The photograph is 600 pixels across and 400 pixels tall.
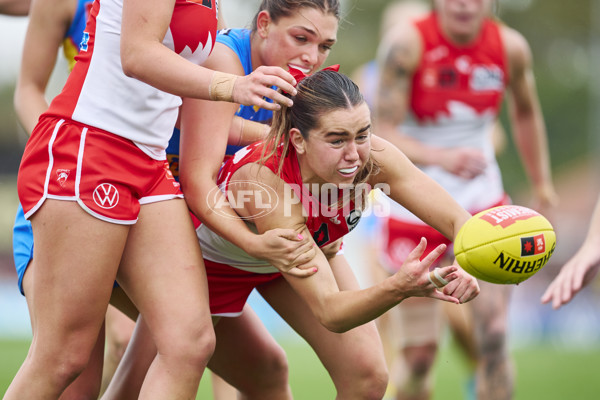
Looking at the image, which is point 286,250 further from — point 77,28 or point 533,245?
point 77,28

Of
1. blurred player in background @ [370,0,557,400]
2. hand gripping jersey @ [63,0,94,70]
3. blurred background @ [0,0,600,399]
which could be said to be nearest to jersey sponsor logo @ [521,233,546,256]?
hand gripping jersey @ [63,0,94,70]

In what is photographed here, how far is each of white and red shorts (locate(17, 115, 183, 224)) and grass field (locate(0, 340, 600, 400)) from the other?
3.88 meters

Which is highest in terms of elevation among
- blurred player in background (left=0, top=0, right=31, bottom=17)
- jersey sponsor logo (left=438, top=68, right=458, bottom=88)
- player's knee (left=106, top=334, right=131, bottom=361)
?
blurred player in background (left=0, top=0, right=31, bottom=17)

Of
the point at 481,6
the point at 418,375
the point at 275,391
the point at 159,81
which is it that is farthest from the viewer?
the point at 481,6

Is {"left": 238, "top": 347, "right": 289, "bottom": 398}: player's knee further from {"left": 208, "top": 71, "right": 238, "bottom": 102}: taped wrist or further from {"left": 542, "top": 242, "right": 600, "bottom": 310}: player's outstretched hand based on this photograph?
{"left": 208, "top": 71, "right": 238, "bottom": 102}: taped wrist

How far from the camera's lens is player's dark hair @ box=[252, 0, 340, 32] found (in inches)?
142

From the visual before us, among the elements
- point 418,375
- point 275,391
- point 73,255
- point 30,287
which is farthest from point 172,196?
point 418,375

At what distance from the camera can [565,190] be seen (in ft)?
90.6

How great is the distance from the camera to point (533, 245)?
3164 mm

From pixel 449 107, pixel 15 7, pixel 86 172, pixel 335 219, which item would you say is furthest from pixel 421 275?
pixel 449 107

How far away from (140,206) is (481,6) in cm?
374

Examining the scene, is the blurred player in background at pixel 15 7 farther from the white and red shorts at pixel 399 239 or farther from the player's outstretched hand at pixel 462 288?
the white and red shorts at pixel 399 239

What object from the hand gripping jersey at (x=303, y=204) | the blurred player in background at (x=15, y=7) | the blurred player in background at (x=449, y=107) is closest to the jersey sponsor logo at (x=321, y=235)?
the hand gripping jersey at (x=303, y=204)

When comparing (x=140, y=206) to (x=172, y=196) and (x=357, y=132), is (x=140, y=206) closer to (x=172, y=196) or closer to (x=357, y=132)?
(x=172, y=196)
